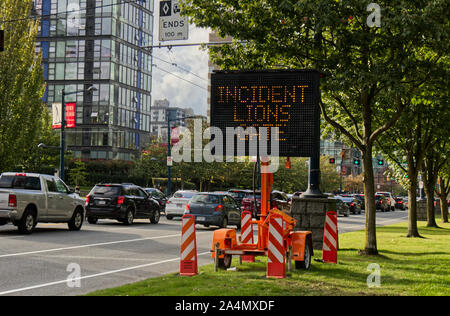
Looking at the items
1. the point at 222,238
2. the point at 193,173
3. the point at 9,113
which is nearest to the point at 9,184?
the point at 222,238

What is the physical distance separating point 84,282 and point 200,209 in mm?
14227

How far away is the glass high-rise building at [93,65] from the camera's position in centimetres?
7900

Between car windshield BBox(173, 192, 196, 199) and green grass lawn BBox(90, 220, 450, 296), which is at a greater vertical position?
car windshield BBox(173, 192, 196, 199)

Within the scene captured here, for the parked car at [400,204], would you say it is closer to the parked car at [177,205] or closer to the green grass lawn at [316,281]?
the parked car at [177,205]

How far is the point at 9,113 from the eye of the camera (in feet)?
108

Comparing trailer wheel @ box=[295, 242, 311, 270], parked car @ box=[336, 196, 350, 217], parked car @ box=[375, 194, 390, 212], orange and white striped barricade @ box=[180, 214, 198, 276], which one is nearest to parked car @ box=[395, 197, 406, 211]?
parked car @ box=[375, 194, 390, 212]

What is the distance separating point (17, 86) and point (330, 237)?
25.2 meters

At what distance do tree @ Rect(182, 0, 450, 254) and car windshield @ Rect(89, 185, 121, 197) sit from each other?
10765 millimetres

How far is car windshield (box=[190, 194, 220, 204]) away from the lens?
23802mm

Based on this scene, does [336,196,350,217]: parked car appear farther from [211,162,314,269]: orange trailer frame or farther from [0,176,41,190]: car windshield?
[211,162,314,269]: orange trailer frame

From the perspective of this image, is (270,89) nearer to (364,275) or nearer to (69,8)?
(364,275)

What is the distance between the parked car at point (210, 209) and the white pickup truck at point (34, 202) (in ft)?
Answer: 15.7

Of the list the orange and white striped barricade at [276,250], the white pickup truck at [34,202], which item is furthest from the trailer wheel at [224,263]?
the white pickup truck at [34,202]

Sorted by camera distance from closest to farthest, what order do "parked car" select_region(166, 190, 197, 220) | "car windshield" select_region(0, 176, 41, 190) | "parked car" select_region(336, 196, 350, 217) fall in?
"car windshield" select_region(0, 176, 41, 190) < "parked car" select_region(166, 190, 197, 220) < "parked car" select_region(336, 196, 350, 217)
